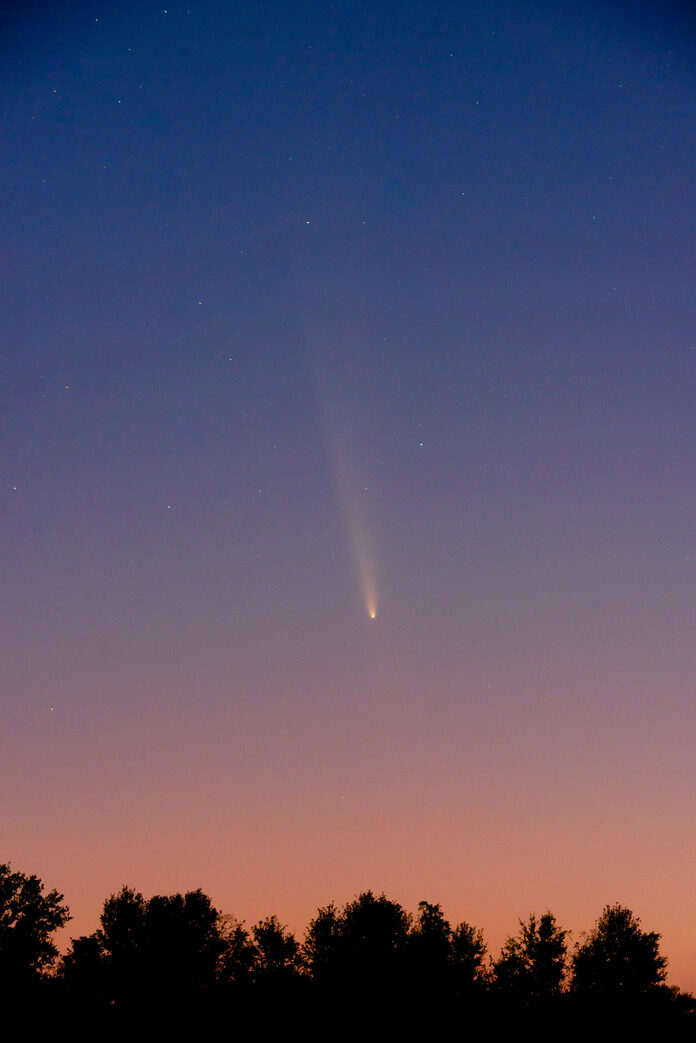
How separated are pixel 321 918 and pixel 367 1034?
44.2 ft

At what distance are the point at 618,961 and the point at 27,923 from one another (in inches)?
2364

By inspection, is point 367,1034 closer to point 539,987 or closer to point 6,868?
point 539,987

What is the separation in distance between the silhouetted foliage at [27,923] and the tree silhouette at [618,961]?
2106 inches

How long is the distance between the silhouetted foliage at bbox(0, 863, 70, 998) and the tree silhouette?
53481mm

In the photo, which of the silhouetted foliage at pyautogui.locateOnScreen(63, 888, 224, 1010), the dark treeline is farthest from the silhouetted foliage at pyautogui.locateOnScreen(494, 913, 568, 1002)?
the silhouetted foliage at pyautogui.locateOnScreen(63, 888, 224, 1010)

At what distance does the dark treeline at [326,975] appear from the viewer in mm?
68750

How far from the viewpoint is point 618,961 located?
79250 mm

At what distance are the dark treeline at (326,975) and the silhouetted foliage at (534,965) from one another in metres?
0.13

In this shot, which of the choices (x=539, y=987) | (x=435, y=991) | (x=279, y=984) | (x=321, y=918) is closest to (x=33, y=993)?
(x=279, y=984)

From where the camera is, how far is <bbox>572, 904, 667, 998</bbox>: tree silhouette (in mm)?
77562

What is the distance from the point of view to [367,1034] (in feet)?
222

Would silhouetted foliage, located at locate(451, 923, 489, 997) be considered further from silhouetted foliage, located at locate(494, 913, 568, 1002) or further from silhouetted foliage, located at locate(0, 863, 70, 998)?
silhouetted foliage, located at locate(0, 863, 70, 998)

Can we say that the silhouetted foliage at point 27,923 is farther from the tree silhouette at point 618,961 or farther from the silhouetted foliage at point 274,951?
the tree silhouette at point 618,961

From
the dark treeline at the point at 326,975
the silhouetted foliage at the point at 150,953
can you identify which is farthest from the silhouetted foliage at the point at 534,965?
the silhouetted foliage at the point at 150,953
